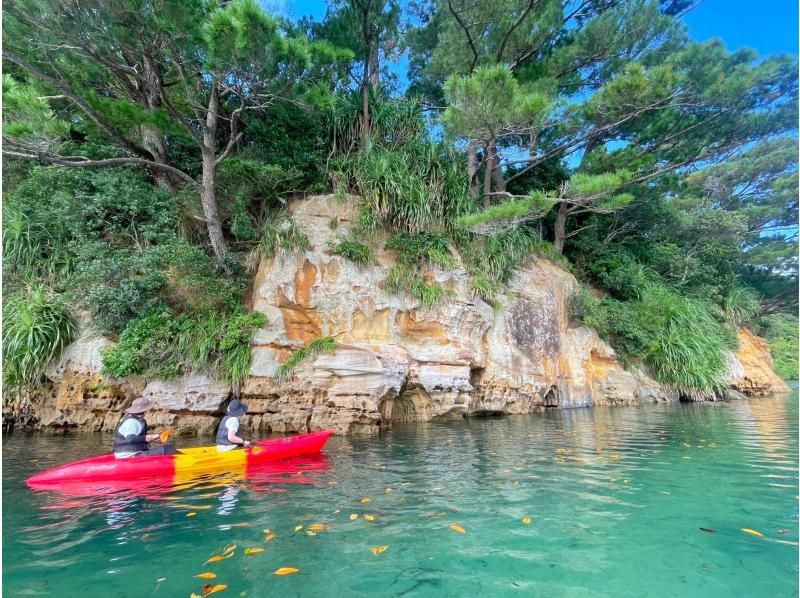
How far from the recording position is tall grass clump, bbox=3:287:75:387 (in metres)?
8.02

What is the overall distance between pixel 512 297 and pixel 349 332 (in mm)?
4542

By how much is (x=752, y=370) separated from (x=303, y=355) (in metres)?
16.4

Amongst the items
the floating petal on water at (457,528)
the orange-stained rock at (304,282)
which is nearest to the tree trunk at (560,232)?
the orange-stained rock at (304,282)

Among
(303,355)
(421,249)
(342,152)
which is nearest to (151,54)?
(342,152)

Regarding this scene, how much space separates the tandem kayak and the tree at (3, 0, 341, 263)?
5597mm

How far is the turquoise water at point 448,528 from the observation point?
2.50m

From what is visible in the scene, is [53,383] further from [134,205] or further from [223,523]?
[223,523]

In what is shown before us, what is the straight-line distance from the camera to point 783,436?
22.0ft

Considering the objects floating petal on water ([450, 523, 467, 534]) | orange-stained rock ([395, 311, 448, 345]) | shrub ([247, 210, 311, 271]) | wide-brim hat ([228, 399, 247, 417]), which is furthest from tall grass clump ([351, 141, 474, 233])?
floating petal on water ([450, 523, 467, 534])

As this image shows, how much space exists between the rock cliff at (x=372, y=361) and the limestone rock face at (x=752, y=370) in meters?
4.23

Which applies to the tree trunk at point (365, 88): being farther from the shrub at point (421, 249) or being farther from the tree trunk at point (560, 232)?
the tree trunk at point (560, 232)

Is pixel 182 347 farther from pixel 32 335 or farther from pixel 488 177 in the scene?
pixel 488 177

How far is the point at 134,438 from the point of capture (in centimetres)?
552

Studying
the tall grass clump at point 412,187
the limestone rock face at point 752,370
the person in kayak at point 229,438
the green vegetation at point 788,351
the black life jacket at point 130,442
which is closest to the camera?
the black life jacket at point 130,442
